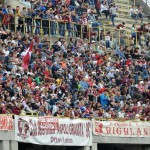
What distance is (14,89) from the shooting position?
48688 mm

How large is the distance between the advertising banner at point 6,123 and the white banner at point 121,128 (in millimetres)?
5103

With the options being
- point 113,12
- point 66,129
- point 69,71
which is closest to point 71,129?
point 66,129

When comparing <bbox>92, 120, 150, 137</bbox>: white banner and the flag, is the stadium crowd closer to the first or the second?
the flag

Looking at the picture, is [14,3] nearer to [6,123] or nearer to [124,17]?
[124,17]

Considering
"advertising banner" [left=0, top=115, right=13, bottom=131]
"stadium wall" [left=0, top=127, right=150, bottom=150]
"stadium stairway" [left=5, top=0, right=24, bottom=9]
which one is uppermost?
"stadium stairway" [left=5, top=0, right=24, bottom=9]

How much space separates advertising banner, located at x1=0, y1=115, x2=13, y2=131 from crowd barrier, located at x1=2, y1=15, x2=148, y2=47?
9.08 meters

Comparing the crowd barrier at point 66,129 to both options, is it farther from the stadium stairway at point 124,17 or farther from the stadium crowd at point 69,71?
the stadium stairway at point 124,17

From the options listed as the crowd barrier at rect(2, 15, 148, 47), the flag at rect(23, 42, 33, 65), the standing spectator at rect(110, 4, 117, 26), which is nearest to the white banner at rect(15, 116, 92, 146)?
the flag at rect(23, 42, 33, 65)

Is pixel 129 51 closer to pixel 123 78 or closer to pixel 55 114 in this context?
pixel 123 78

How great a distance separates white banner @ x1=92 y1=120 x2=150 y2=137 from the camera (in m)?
50.6

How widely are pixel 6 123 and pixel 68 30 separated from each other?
13771 millimetres

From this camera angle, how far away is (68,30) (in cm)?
5916

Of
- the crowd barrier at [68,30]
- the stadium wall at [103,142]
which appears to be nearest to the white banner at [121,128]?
the stadium wall at [103,142]

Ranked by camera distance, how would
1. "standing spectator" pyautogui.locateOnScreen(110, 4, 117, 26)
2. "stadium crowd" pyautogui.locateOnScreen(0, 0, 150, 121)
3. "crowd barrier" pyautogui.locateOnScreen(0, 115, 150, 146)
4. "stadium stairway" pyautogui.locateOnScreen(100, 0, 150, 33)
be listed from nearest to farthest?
1. "crowd barrier" pyautogui.locateOnScreen(0, 115, 150, 146)
2. "stadium crowd" pyautogui.locateOnScreen(0, 0, 150, 121)
3. "standing spectator" pyautogui.locateOnScreen(110, 4, 117, 26)
4. "stadium stairway" pyautogui.locateOnScreen(100, 0, 150, 33)
